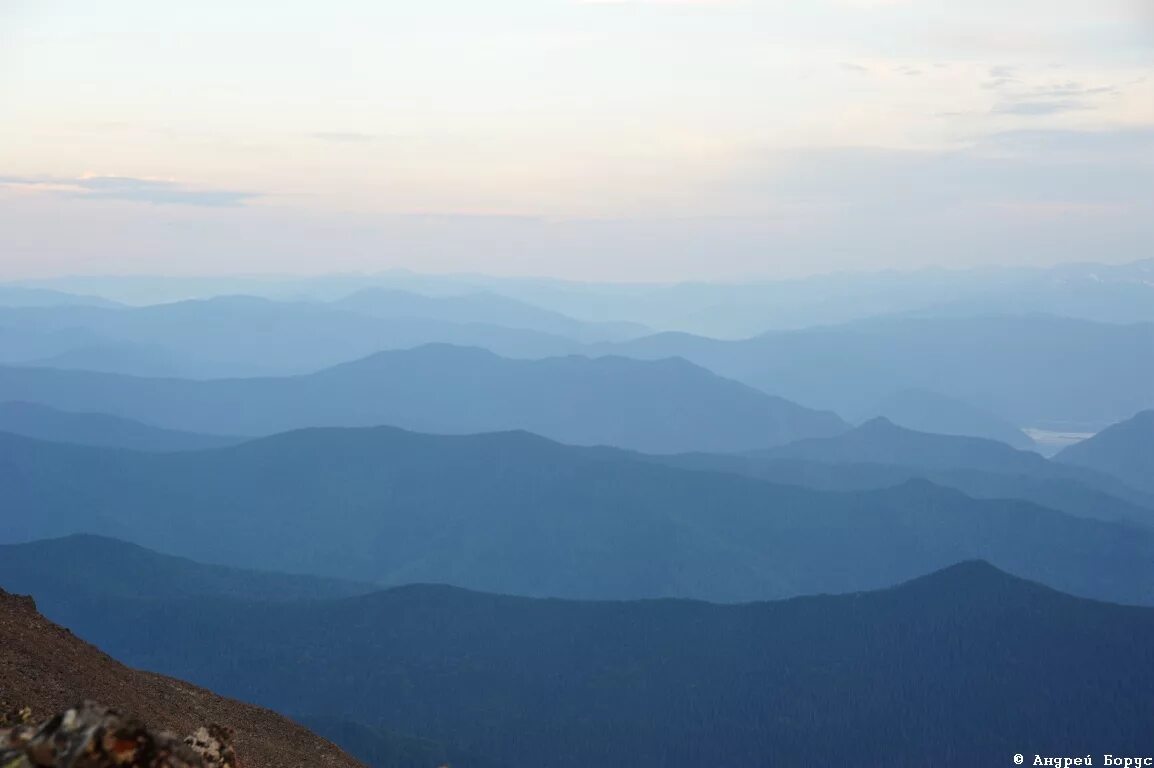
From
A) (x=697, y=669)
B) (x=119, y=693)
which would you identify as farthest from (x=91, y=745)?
(x=697, y=669)

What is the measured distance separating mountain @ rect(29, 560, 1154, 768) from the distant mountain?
8.72 m

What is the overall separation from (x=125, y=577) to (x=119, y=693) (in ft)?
503

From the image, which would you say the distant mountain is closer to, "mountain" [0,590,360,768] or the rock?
"mountain" [0,590,360,768]

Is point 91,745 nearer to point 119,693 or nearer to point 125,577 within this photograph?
point 119,693

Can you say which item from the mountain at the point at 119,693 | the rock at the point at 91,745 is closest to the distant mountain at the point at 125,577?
the mountain at the point at 119,693

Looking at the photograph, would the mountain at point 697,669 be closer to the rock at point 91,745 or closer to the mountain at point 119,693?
the mountain at point 119,693

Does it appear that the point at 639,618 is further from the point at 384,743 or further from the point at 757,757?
the point at 384,743

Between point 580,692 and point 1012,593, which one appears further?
point 1012,593

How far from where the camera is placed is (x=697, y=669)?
456 ft

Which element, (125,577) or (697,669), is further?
(125,577)

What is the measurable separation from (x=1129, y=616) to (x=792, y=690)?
47721 millimetres

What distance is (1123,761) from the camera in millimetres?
100875

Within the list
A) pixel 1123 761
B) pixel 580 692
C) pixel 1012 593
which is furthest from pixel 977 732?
pixel 580 692

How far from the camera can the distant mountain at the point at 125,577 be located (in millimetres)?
174000
